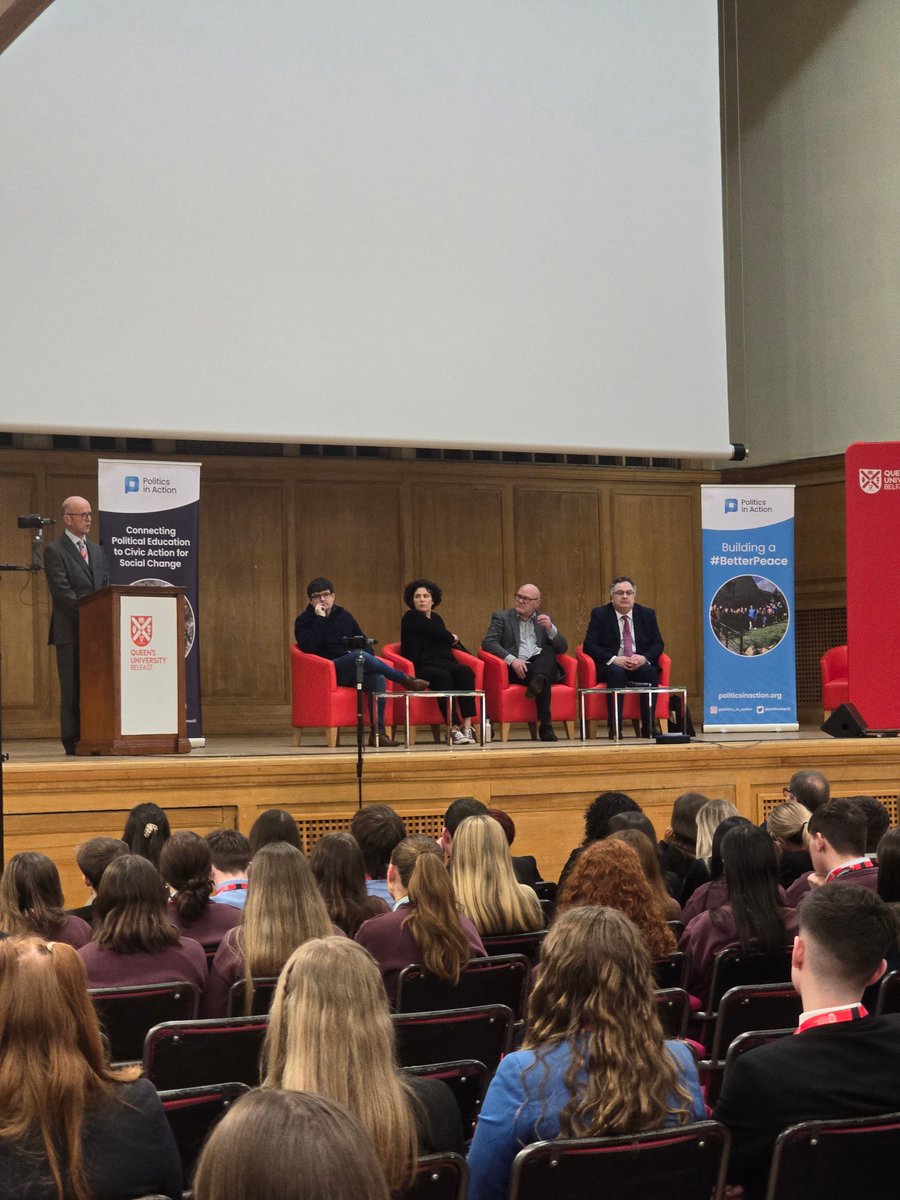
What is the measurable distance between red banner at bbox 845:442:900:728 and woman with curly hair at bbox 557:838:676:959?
5793mm

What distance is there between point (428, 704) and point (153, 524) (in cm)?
198

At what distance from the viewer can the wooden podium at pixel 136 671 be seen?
23.7 ft

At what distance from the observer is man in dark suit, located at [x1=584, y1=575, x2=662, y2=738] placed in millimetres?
9281

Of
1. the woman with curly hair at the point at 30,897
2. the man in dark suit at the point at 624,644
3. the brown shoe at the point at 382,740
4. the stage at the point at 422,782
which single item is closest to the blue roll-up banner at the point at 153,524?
the brown shoe at the point at 382,740

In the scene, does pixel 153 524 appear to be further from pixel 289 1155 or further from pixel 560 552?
pixel 289 1155

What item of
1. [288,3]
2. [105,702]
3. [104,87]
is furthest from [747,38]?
[105,702]

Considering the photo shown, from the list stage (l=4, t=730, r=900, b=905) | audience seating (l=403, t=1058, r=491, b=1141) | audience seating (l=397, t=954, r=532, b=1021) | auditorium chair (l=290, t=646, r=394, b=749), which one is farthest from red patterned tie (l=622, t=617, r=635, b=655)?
audience seating (l=403, t=1058, r=491, b=1141)

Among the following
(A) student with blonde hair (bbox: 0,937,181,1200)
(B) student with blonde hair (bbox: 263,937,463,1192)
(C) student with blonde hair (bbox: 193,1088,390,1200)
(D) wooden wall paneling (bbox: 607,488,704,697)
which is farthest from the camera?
(D) wooden wall paneling (bbox: 607,488,704,697)

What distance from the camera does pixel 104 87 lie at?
8.77 metres

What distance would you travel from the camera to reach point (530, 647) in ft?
30.8

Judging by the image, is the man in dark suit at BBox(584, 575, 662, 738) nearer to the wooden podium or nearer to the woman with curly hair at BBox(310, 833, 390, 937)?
the wooden podium

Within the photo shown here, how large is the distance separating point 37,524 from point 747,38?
897 centimetres

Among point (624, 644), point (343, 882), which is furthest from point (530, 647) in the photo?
point (343, 882)

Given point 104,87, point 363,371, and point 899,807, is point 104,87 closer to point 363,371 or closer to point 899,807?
point 363,371
